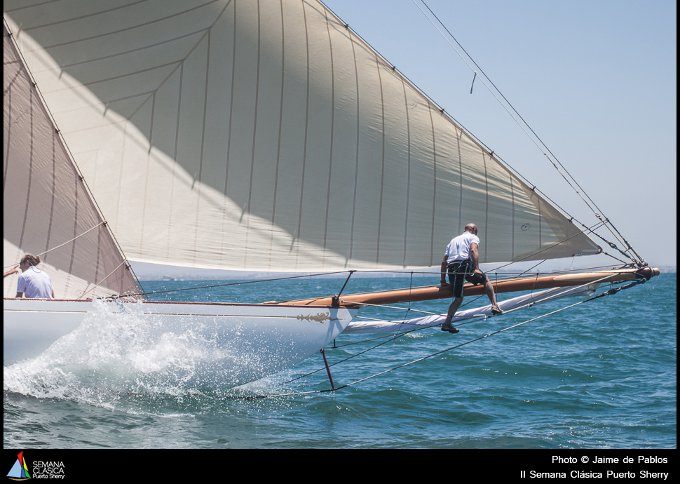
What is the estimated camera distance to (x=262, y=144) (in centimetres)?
1225

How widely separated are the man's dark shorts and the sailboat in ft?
0.70

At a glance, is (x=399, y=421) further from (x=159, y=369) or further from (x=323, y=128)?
(x=323, y=128)

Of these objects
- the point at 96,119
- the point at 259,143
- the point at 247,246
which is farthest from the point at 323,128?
the point at 96,119

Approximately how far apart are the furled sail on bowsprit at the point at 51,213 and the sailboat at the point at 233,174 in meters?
0.03

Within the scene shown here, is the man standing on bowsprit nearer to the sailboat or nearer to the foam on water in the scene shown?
the sailboat

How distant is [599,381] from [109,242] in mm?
10140

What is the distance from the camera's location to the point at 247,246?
12.2 m

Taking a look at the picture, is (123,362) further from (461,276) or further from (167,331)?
(461,276)

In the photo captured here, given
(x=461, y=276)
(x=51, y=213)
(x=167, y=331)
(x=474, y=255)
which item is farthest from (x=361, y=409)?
(x=51, y=213)

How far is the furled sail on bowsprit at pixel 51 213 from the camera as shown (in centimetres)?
1245

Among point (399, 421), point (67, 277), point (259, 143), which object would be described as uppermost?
point (259, 143)

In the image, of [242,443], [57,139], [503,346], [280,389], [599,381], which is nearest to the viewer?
[242,443]

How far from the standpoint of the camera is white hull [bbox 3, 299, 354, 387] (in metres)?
11.2
